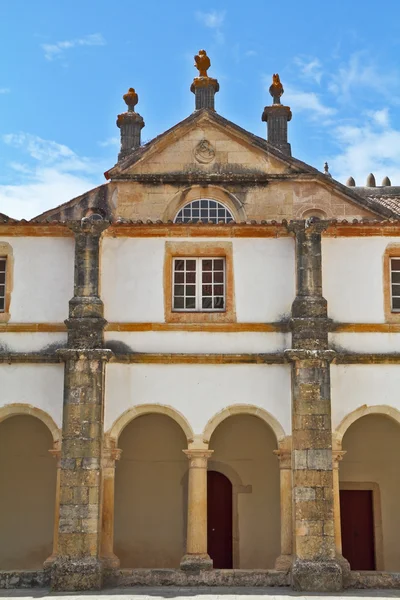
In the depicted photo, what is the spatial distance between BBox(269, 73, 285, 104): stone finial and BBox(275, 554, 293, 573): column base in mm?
14254

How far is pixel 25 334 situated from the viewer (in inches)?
618

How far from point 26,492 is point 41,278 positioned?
464 centimetres

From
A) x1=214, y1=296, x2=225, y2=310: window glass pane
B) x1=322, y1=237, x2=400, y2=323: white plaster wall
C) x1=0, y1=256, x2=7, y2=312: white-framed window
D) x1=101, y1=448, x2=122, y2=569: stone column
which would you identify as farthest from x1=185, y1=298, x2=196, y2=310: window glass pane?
x1=0, y1=256, x2=7, y2=312: white-framed window

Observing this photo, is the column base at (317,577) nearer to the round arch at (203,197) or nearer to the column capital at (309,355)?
the column capital at (309,355)

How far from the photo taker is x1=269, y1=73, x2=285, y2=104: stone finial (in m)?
24.5

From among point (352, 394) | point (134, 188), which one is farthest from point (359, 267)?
point (134, 188)

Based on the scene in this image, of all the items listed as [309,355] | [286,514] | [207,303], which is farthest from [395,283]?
[286,514]

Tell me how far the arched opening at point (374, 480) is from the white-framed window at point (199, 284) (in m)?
4.25

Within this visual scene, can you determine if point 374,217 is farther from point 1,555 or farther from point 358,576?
point 1,555

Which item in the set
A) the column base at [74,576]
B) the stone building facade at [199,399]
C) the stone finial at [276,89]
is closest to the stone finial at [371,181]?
the stone finial at [276,89]

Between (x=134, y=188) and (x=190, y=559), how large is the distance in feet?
33.9

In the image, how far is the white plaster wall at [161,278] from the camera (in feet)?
51.7

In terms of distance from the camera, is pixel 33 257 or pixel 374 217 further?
pixel 374 217

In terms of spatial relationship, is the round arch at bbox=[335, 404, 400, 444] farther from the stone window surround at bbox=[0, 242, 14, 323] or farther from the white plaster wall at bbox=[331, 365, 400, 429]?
the stone window surround at bbox=[0, 242, 14, 323]
